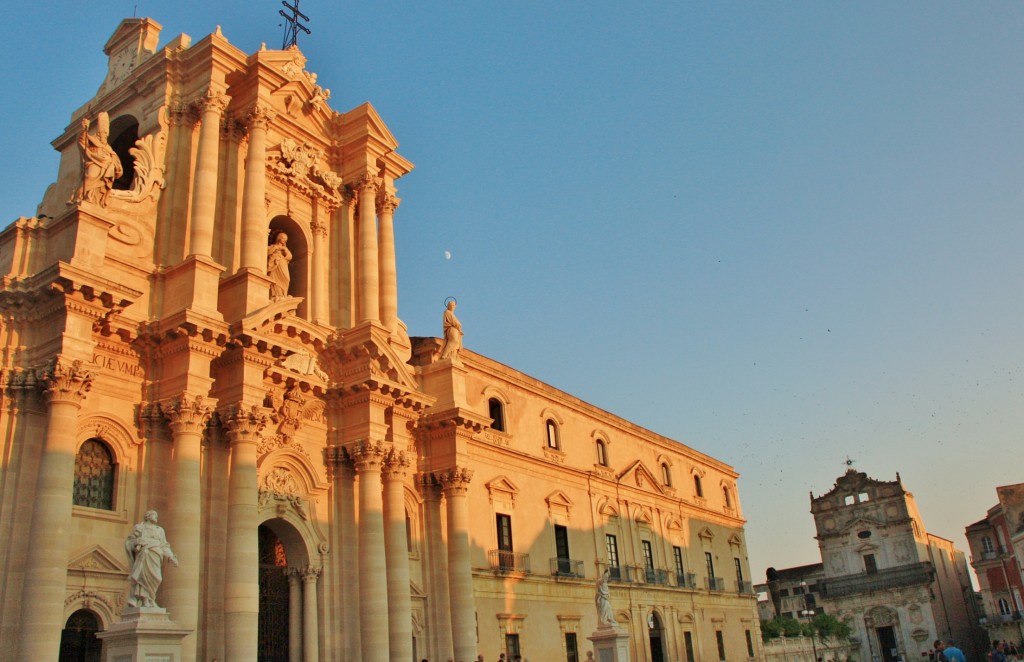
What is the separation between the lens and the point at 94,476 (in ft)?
52.5

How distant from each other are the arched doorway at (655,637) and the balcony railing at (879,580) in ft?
121

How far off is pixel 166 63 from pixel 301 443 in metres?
8.93

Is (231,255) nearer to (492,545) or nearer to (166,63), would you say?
(166,63)

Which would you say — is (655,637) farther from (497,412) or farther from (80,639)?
(80,639)

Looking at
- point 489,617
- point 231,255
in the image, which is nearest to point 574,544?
point 489,617

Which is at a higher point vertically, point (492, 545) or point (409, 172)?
point (409, 172)

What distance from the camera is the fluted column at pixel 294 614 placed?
18953 millimetres

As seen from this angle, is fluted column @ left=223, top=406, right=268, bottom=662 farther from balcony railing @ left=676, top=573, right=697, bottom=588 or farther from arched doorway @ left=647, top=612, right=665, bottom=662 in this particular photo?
balcony railing @ left=676, top=573, right=697, bottom=588

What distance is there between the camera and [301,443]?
785 inches

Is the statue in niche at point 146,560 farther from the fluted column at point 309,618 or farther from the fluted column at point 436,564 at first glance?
the fluted column at point 436,564

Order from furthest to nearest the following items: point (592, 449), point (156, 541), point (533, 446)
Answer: point (592, 449), point (533, 446), point (156, 541)

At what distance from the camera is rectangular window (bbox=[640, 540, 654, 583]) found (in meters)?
34.9

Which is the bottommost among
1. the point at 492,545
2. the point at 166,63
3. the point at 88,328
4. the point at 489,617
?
the point at 489,617

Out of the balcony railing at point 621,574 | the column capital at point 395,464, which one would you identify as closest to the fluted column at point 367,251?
the column capital at point 395,464
